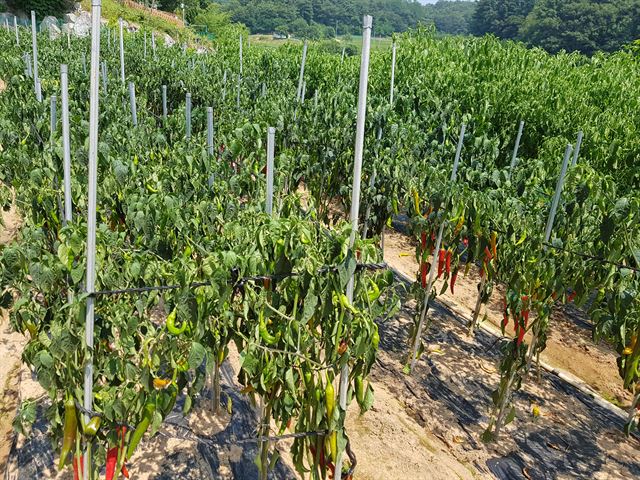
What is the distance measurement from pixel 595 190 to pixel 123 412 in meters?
3.14

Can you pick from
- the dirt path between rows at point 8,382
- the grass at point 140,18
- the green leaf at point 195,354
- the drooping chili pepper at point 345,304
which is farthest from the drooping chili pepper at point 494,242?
the grass at point 140,18

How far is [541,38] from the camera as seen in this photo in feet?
181

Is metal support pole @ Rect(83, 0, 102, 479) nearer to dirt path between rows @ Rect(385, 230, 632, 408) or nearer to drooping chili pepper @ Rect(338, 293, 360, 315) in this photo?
drooping chili pepper @ Rect(338, 293, 360, 315)

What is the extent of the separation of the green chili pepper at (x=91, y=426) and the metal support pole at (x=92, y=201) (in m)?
0.02

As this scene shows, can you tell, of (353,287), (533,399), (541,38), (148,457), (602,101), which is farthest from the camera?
(541,38)

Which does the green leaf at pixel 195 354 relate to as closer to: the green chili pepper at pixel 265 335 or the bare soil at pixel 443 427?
the green chili pepper at pixel 265 335

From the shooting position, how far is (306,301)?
2.19 m

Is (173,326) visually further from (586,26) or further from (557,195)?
(586,26)

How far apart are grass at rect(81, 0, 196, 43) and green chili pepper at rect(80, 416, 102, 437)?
31.4m

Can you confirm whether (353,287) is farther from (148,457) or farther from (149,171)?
(149,171)

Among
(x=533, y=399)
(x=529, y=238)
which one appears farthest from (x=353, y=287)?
(x=533, y=399)

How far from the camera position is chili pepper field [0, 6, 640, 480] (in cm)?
228

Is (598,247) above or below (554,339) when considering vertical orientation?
above

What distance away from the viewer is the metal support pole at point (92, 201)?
1.88 metres
